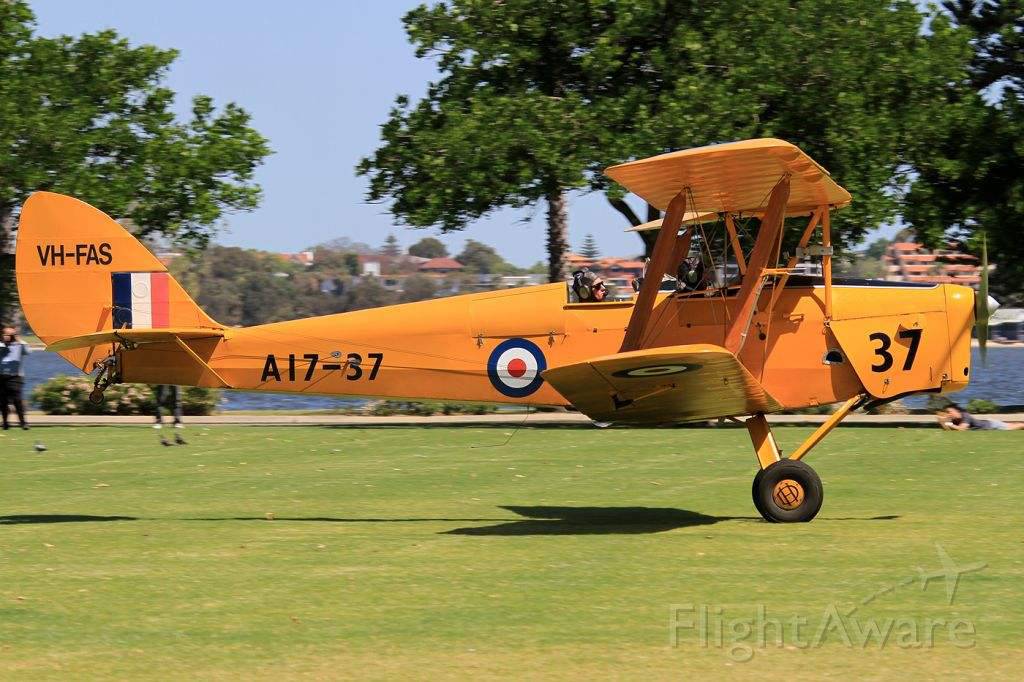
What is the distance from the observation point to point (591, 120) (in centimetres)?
2489

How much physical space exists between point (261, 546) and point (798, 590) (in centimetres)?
452

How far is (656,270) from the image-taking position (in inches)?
456

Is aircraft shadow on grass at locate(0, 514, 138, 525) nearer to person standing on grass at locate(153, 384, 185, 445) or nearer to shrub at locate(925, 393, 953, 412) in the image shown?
person standing on grass at locate(153, 384, 185, 445)

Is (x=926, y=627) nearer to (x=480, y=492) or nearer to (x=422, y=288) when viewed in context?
(x=480, y=492)

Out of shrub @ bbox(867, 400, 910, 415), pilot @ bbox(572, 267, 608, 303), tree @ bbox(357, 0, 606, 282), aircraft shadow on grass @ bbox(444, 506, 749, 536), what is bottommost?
shrub @ bbox(867, 400, 910, 415)

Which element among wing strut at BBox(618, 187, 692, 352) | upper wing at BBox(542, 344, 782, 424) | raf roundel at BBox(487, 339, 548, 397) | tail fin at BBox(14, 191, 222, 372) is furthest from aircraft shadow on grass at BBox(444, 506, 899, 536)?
tail fin at BBox(14, 191, 222, 372)

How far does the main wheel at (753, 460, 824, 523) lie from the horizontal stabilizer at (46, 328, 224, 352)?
18.4ft

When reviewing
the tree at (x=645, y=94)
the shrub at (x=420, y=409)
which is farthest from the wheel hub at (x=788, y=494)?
the shrub at (x=420, y=409)

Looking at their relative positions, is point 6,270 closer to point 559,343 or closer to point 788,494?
point 559,343

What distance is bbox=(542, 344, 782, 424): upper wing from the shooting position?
10445 millimetres

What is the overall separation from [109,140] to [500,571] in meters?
19.8

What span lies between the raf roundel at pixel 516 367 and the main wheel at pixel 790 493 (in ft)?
7.70

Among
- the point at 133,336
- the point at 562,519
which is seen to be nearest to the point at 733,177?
the point at 562,519

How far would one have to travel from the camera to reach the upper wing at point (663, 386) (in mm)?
10445
